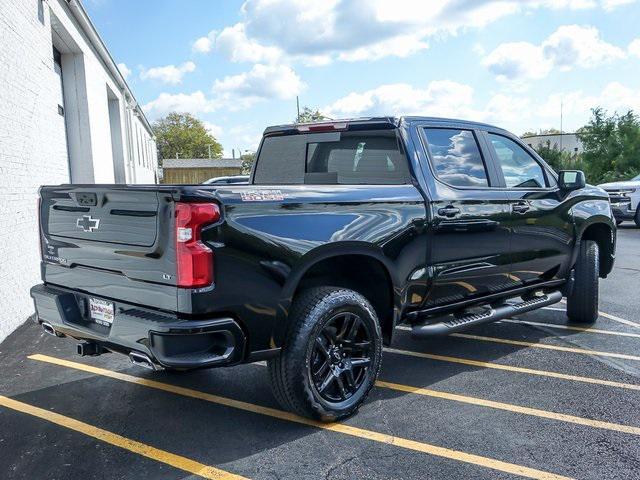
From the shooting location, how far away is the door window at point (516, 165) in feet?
16.3

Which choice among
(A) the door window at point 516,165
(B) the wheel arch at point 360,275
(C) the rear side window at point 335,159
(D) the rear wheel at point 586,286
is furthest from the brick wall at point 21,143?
(D) the rear wheel at point 586,286

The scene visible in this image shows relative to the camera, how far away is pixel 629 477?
9.53 feet

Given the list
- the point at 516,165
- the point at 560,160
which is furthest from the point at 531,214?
the point at 560,160

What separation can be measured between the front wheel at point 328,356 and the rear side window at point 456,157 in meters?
1.36

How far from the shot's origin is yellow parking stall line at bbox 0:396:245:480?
3025 mm

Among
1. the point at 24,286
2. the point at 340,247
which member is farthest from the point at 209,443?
the point at 24,286

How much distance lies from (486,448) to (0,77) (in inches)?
230

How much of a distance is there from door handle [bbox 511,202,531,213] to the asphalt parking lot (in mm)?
1282

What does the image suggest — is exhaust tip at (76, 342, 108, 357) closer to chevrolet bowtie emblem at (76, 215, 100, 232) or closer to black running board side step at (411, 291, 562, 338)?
chevrolet bowtie emblem at (76, 215, 100, 232)

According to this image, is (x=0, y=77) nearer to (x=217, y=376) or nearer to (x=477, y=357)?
(x=217, y=376)

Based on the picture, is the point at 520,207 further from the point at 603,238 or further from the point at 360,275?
the point at 603,238

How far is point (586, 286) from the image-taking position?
19.0ft

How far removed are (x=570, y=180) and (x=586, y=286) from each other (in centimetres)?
119

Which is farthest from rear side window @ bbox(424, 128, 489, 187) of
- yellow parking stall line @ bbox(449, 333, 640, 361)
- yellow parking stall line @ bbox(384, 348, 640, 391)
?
yellow parking stall line @ bbox(449, 333, 640, 361)
